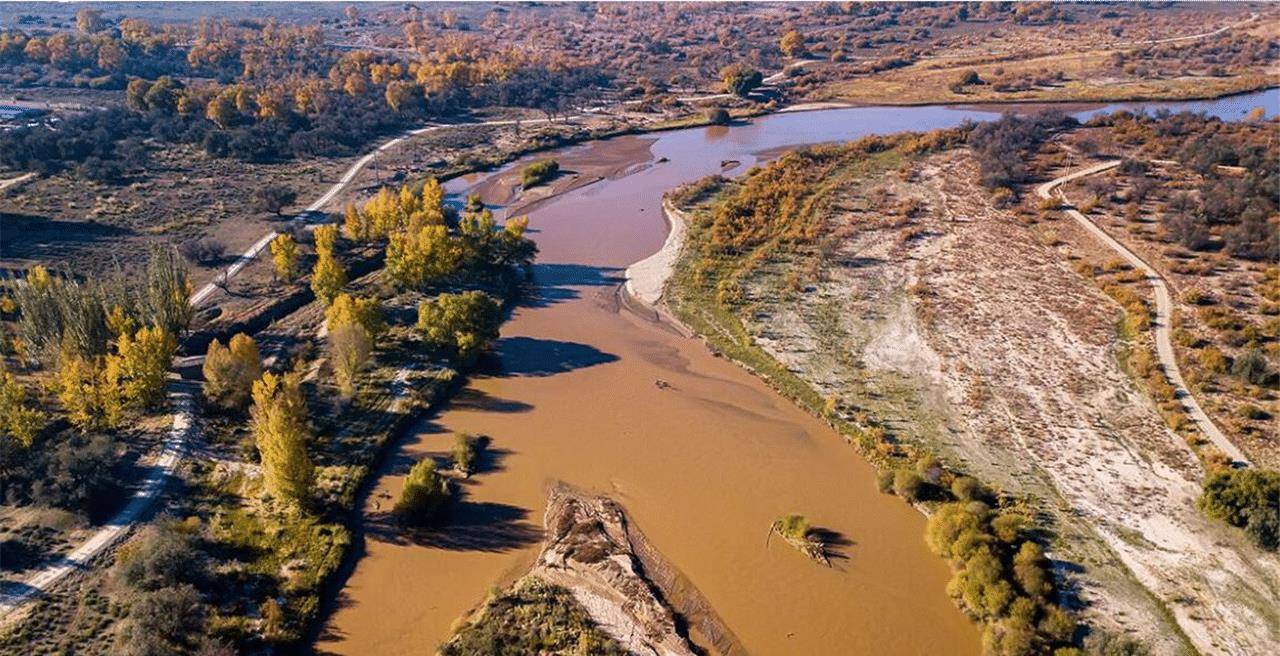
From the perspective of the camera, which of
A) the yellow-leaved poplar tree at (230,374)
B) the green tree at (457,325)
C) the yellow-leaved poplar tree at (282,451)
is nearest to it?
the yellow-leaved poplar tree at (282,451)

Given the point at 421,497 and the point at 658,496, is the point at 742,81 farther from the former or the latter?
the point at 421,497

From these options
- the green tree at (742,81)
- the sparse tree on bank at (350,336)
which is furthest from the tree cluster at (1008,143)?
the sparse tree on bank at (350,336)

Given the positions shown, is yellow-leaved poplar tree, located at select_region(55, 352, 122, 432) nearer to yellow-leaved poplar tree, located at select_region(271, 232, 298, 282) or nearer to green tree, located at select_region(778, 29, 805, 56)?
yellow-leaved poplar tree, located at select_region(271, 232, 298, 282)

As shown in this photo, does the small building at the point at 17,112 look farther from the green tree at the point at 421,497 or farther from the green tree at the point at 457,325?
the green tree at the point at 421,497

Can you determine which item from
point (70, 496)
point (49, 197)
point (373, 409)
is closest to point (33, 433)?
point (70, 496)

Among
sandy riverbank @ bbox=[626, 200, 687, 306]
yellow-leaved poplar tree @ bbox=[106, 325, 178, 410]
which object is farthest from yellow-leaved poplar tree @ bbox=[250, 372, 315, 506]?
sandy riverbank @ bbox=[626, 200, 687, 306]

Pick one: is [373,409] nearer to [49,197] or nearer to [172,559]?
[172,559]
